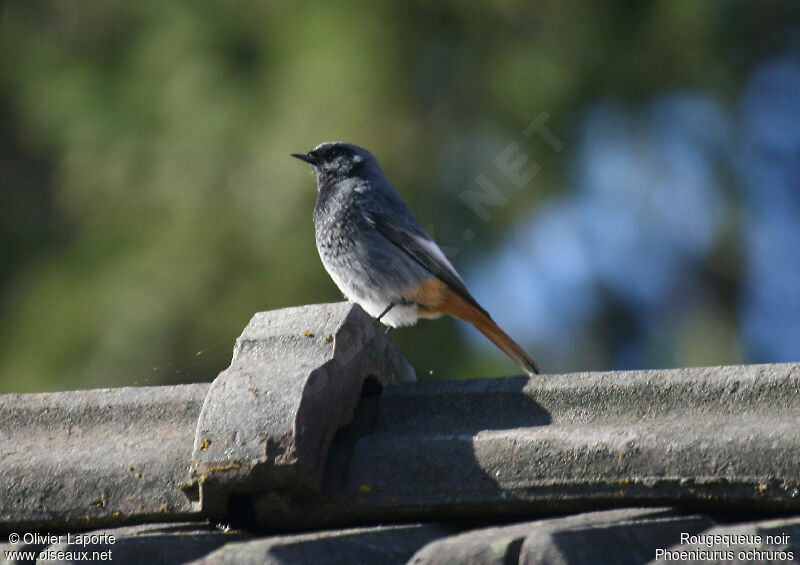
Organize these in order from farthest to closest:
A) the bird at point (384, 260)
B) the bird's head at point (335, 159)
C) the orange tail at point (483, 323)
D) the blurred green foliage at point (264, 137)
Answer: the blurred green foliage at point (264, 137) < the bird's head at point (335, 159) < the bird at point (384, 260) < the orange tail at point (483, 323)

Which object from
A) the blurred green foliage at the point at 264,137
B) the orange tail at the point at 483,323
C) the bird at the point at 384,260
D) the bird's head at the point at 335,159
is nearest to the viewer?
the orange tail at the point at 483,323

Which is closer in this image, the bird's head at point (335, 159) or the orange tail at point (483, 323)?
the orange tail at point (483, 323)

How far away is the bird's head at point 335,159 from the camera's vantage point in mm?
5801

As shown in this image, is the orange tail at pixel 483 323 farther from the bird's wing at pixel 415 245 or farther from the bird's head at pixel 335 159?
the bird's head at pixel 335 159

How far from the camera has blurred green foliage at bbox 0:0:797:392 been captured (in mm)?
7699

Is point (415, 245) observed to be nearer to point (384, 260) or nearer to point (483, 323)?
point (384, 260)

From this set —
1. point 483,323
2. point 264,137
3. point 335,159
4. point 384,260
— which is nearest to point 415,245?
point 384,260

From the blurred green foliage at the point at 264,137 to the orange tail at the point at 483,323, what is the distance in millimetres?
2146

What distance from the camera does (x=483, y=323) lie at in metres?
5.02

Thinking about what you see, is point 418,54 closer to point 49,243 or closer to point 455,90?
point 455,90

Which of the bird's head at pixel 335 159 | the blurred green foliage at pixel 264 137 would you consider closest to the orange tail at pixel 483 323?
the bird's head at pixel 335 159

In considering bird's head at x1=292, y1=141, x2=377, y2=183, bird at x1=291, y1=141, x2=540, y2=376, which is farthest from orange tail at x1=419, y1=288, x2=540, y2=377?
bird's head at x1=292, y1=141, x2=377, y2=183

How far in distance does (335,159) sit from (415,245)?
31.5 inches

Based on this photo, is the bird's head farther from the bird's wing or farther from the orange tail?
the orange tail
